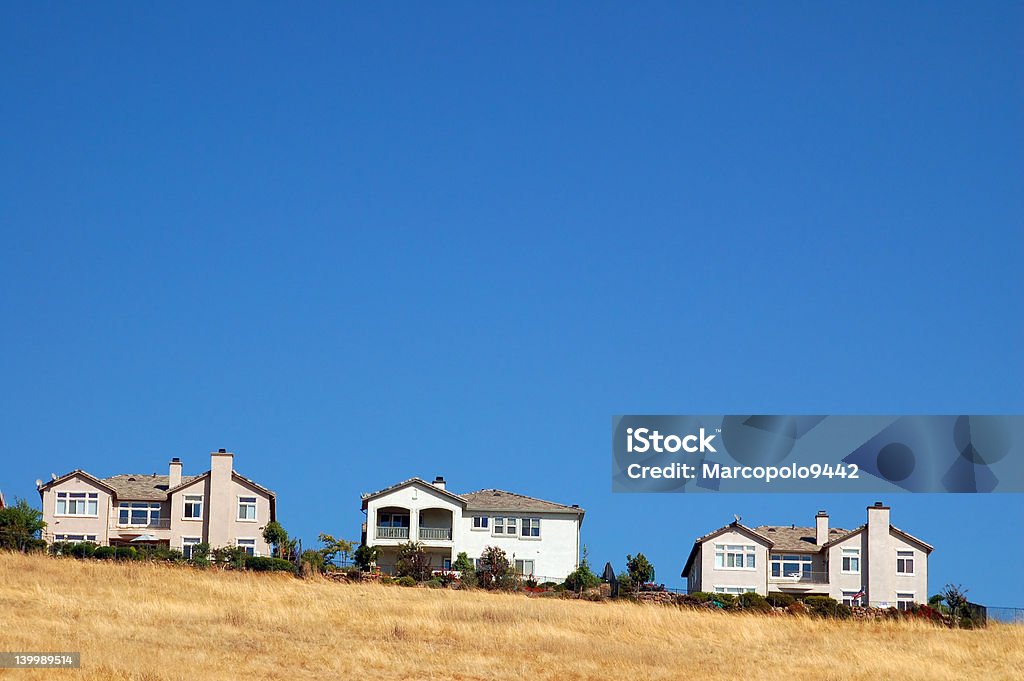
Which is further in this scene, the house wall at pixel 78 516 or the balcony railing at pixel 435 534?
the balcony railing at pixel 435 534

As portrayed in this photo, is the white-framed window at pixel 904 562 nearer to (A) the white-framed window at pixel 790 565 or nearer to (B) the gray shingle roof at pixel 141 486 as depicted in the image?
(A) the white-framed window at pixel 790 565

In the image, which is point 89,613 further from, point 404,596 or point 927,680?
point 927,680

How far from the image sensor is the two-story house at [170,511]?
87312mm

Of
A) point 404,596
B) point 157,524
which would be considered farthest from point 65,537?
point 404,596

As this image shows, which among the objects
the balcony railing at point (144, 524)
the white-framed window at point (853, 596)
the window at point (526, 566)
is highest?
the balcony railing at point (144, 524)

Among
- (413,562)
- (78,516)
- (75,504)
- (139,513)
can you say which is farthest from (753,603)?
(75,504)

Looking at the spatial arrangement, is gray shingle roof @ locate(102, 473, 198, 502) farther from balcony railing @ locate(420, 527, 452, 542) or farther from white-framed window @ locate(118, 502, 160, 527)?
balcony railing @ locate(420, 527, 452, 542)

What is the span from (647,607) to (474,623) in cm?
1106

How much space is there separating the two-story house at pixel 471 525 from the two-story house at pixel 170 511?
7179 mm

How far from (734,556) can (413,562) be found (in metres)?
22.9

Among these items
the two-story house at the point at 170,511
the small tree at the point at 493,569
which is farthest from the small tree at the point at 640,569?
the two-story house at the point at 170,511

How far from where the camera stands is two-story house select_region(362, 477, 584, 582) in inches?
3511

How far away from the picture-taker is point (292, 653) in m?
42.0

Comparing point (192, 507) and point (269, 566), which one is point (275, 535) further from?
point (269, 566)
